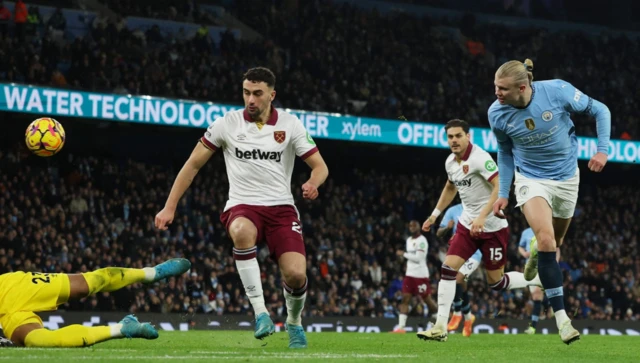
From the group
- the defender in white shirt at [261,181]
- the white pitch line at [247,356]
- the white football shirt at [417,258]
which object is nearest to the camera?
the white pitch line at [247,356]

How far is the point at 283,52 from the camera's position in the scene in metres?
28.8

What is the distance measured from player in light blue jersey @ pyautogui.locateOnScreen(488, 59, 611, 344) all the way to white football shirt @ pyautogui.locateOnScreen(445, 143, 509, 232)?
2404 millimetres

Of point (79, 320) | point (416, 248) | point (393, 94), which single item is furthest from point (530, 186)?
point (393, 94)

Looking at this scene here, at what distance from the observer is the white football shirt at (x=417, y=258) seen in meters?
19.7

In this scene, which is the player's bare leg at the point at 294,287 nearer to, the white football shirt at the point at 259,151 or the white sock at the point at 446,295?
the white football shirt at the point at 259,151

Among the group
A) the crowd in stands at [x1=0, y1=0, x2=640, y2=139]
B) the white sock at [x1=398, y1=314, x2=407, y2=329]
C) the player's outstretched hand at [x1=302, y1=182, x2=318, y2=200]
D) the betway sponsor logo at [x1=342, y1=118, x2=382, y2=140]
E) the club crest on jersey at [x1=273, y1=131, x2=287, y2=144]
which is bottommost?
the white sock at [x1=398, y1=314, x2=407, y2=329]

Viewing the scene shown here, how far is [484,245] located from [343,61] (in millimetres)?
17924

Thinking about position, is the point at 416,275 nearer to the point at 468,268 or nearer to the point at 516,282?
the point at 468,268

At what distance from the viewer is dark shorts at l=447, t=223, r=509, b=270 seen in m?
11.3

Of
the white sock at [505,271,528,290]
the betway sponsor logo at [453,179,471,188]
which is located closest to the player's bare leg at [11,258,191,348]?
the betway sponsor logo at [453,179,471,188]

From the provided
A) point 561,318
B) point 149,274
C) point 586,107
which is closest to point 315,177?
point 149,274

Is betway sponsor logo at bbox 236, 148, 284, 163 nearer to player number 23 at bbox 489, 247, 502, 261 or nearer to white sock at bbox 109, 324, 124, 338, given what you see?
white sock at bbox 109, 324, 124, 338

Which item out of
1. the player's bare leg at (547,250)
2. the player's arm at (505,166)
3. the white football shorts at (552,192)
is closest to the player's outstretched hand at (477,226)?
the player's arm at (505,166)

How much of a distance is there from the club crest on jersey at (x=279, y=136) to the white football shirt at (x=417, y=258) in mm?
11769
